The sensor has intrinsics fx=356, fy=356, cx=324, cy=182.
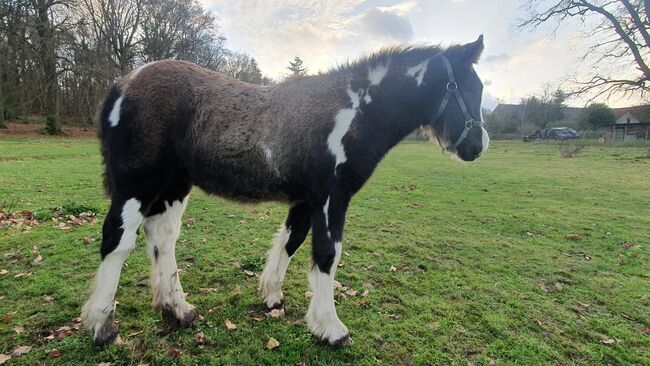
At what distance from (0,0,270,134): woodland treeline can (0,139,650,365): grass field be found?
67.9ft

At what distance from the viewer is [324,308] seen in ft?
10.4

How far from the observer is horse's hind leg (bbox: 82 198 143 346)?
2951 millimetres

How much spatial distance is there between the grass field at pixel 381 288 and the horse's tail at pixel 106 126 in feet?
3.04

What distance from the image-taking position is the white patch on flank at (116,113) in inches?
119

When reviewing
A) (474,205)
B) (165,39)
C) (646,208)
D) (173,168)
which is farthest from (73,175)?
(165,39)

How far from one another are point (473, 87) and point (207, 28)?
36.3m

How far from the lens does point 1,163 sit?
12.6 meters

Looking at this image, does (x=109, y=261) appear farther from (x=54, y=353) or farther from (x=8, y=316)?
(x=8, y=316)

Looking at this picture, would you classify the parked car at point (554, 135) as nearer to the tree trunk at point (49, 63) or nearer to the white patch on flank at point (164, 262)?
the tree trunk at point (49, 63)

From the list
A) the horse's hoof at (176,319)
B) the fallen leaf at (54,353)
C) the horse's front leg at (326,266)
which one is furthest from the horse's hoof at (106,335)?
the horse's front leg at (326,266)

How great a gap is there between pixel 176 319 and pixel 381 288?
2.31 m

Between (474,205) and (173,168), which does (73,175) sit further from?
(474,205)

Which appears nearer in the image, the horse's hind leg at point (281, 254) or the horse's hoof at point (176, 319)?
the horse's hoof at point (176, 319)

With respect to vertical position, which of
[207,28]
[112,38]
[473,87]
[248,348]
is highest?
[207,28]
